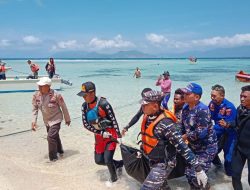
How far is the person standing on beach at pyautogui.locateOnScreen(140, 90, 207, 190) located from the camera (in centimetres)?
336

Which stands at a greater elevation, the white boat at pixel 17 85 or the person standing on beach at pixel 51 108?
the person standing on beach at pixel 51 108

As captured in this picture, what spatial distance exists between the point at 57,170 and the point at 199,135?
292cm

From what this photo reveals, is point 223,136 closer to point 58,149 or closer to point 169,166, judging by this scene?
point 169,166

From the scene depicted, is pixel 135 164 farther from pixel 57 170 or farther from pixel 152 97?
pixel 57 170

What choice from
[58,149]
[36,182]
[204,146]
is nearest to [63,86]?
[58,149]

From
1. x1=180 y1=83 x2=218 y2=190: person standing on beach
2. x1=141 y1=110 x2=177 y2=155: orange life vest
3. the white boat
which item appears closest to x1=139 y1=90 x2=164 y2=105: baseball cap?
x1=141 y1=110 x2=177 y2=155: orange life vest

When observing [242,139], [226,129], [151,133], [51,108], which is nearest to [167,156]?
[151,133]

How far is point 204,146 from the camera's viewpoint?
13.9 feet

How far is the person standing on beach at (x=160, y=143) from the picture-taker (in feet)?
11.0

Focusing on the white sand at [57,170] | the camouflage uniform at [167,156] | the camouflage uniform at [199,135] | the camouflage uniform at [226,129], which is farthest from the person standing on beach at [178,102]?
the camouflage uniform at [167,156]

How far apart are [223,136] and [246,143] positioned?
3.86ft

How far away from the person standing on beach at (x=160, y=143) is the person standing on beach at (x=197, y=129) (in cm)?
60

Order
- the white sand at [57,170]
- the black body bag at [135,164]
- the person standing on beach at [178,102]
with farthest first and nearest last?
the person standing on beach at [178,102], the white sand at [57,170], the black body bag at [135,164]

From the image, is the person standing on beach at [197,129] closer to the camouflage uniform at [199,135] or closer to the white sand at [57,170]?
the camouflage uniform at [199,135]
